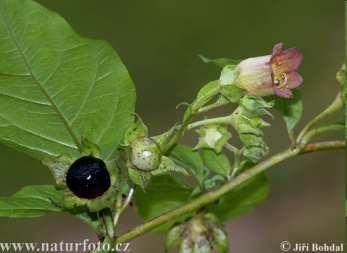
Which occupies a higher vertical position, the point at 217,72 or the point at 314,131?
the point at 314,131

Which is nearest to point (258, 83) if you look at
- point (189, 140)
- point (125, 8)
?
point (189, 140)

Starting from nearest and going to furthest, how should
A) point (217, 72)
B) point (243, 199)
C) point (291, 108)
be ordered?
point (291, 108), point (243, 199), point (217, 72)

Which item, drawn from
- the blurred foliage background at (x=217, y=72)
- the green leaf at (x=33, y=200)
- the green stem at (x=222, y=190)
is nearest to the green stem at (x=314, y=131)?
the green stem at (x=222, y=190)

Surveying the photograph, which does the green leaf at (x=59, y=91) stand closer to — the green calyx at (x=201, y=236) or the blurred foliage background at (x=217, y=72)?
the green calyx at (x=201, y=236)

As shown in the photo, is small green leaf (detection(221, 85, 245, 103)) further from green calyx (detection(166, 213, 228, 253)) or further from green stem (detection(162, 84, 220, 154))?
green calyx (detection(166, 213, 228, 253))

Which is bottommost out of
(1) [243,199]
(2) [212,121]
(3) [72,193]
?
(1) [243,199]

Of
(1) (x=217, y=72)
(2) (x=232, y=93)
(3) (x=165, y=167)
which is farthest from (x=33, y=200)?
(1) (x=217, y=72)

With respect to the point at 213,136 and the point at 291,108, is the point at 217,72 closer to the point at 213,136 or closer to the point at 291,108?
the point at 291,108
